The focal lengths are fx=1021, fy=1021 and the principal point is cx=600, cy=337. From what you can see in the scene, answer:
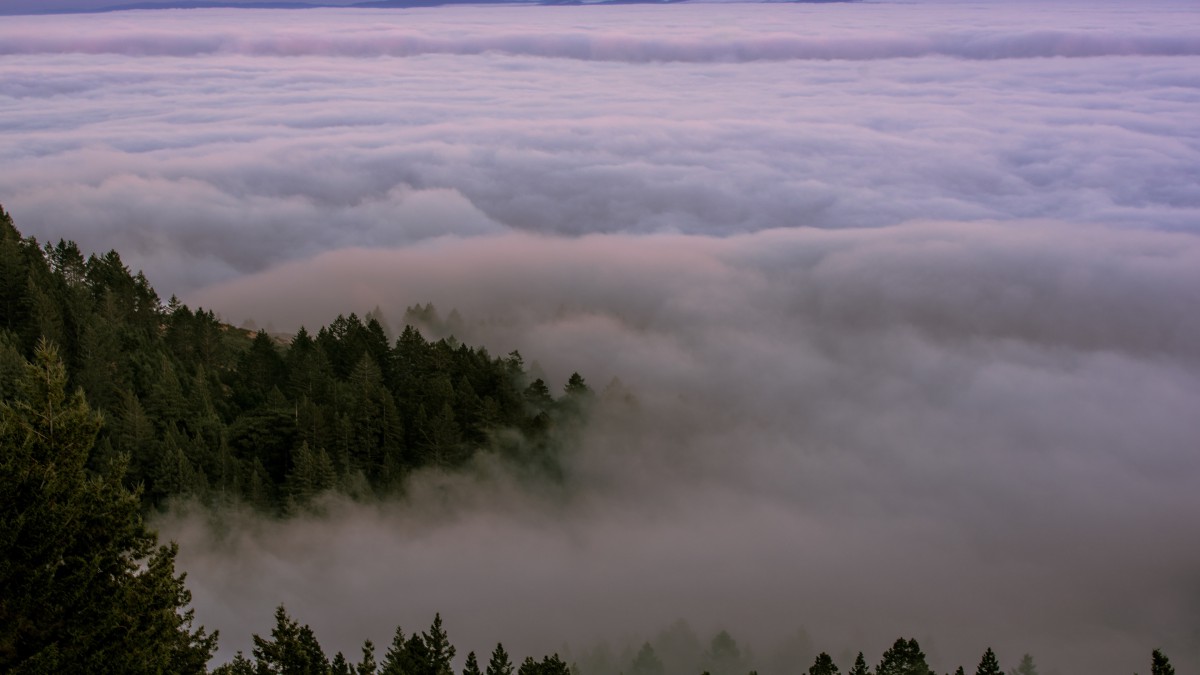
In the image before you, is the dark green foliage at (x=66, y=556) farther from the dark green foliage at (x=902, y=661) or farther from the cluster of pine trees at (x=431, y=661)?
the dark green foliage at (x=902, y=661)

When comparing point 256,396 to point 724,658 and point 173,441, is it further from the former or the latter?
point 724,658

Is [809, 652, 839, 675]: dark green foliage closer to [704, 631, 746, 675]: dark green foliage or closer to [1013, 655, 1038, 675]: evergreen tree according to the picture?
[704, 631, 746, 675]: dark green foliage

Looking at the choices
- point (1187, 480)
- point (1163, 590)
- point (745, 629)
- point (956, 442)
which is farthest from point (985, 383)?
point (745, 629)

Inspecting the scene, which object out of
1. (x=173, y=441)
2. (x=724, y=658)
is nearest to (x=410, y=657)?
(x=173, y=441)

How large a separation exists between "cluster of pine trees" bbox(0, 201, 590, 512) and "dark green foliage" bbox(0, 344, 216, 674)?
32764 mm

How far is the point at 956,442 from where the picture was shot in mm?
127000

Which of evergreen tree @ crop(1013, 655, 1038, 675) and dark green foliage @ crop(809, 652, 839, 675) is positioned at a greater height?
evergreen tree @ crop(1013, 655, 1038, 675)

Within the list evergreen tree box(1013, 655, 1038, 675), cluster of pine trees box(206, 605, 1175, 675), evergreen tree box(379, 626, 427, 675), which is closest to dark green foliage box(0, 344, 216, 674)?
cluster of pine trees box(206, 605, 1175, 675)

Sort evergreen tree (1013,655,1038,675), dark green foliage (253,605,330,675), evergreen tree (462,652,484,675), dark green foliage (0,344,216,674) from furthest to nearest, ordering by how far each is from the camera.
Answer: evergreen tree (1013,655,1038,675) < evergreen tree (462,652,484,675) < dark green foliage (253,605,330,675) < dark green foliage (0,344,216,674)

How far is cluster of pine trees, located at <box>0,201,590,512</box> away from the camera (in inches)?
1928

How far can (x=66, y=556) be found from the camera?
13227 millimetres

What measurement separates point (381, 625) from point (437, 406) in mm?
13905

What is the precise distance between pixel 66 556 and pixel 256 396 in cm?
4935

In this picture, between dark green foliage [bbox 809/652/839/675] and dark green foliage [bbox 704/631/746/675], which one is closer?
dark green foliage [bbox 809/652/839/675]
